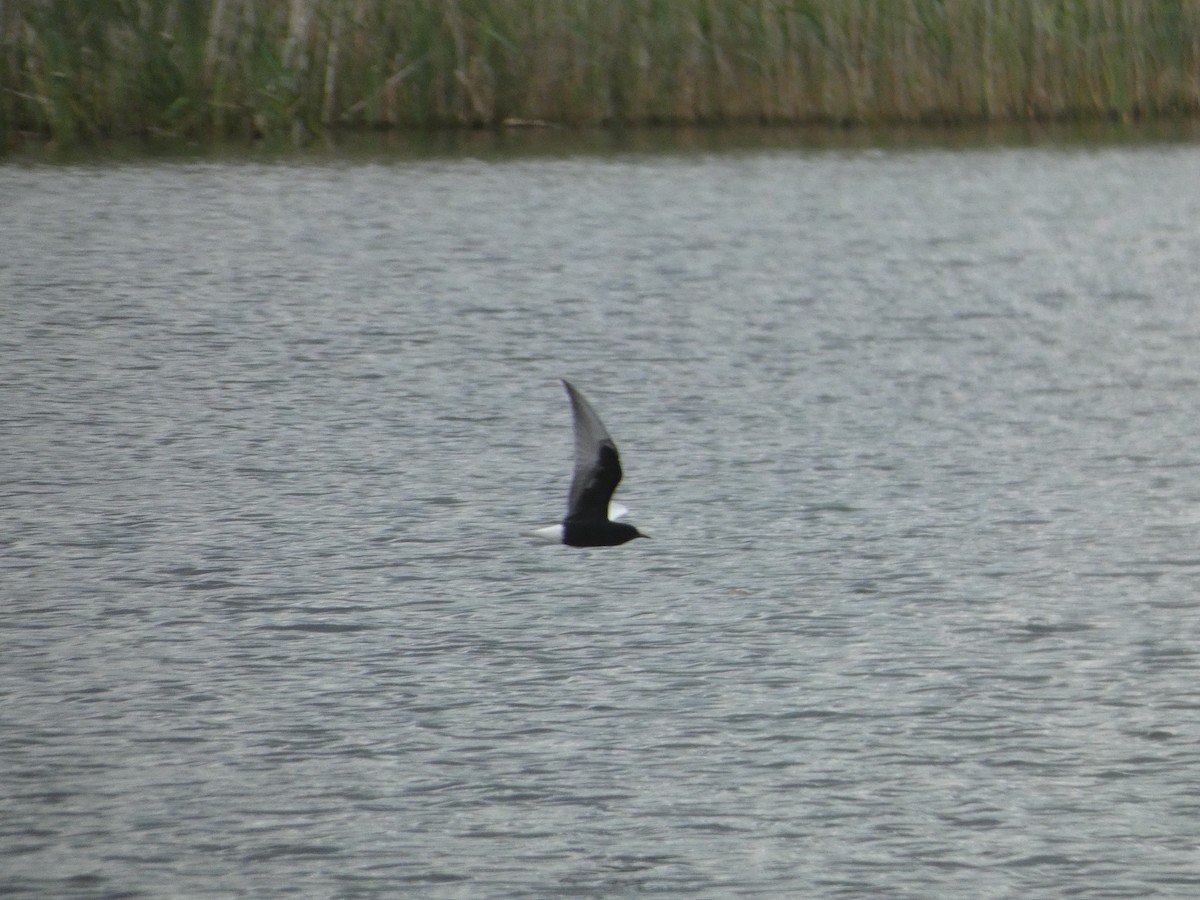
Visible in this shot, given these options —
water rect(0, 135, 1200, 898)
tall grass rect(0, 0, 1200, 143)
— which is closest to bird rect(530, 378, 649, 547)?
water rect(0, 135, 1200, 898)

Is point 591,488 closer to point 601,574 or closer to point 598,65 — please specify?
point 601,574

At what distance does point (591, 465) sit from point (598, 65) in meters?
11.0

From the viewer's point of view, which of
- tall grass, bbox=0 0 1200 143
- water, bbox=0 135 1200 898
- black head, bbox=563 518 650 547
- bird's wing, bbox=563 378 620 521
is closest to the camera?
water, bbox=0 135 1200 898

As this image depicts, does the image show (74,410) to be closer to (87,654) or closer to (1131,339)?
(87,654)

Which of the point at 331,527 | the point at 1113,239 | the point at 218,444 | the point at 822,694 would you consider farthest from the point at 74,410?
the point at 1113,239

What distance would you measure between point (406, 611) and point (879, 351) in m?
4.34

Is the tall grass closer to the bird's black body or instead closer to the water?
the water

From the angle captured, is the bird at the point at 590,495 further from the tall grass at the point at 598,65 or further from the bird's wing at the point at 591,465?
the tall grass at the point at 598,65

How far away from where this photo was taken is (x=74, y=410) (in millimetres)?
8547

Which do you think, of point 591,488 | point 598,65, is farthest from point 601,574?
point 598,65

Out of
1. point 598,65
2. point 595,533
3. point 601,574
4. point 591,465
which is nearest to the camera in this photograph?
point 591,465

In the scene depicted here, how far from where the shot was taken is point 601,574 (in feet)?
20.6

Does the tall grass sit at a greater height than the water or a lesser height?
greater

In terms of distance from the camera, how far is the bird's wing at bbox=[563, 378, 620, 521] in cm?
559
